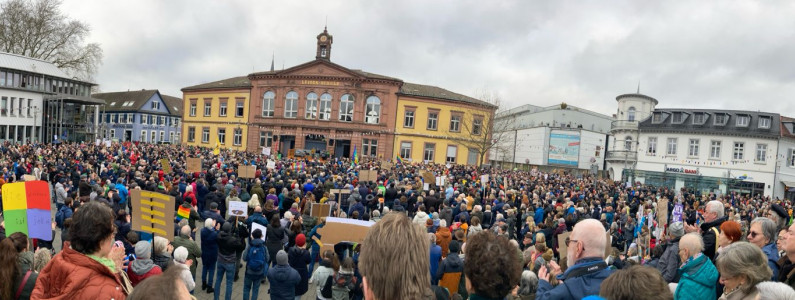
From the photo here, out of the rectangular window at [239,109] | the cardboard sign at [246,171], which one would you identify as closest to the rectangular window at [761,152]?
the cardboard sign at [246,171]

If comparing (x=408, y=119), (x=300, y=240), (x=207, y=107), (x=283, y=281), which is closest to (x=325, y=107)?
(x=408, y=119)

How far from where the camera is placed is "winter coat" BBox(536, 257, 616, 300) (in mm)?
3248

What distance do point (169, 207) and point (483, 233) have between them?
19.4 ft

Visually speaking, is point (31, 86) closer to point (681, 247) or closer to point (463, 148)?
point (463, 148)

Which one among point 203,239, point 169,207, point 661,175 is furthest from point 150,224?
point 661,175

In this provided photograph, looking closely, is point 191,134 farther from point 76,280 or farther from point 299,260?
point 76,280

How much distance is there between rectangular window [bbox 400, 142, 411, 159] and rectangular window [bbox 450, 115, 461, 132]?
518 centimetres

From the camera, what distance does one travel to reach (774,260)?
17.3 feet

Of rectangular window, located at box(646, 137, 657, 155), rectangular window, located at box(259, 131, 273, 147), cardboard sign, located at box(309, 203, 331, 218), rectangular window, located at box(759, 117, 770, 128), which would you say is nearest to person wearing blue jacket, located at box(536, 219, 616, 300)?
cardboard sign, located at box(309, 203, 331, 218)

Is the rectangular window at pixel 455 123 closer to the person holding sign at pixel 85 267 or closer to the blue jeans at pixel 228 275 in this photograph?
the blue jeans at pixel 228 275

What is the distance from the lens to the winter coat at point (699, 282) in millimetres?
4600

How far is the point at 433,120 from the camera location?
49.8m

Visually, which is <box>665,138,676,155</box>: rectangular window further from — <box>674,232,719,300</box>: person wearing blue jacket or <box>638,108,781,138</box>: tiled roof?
<box>674,232,719,300</box>: person wearing blue jacket

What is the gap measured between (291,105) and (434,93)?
15.6 meters
